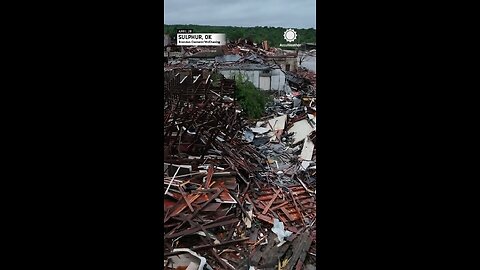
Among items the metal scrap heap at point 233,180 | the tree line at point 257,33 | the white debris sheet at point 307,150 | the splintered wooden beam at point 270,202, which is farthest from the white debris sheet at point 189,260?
the tree line at point 257,33

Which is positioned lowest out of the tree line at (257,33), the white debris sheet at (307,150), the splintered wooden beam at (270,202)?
the splintered wooden beam at (270,202)

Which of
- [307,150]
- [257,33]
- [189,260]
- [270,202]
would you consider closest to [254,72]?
[257,33]

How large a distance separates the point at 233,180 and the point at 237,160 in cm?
11

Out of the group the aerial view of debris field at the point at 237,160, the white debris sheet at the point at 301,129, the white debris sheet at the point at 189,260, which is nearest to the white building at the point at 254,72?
the aerial view of debris field at the point at 237,160

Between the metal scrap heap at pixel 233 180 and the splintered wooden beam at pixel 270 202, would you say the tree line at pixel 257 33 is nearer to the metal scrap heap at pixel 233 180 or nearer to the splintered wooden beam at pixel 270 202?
the metal scrap heap at pixel 233 180

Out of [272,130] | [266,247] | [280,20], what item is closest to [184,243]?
[266,247]

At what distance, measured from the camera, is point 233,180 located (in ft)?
9.30

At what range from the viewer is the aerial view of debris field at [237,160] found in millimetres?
2758

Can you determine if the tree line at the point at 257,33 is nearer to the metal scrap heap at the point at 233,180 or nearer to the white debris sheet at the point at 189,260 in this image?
the metal scrap heap at the point at 233,180

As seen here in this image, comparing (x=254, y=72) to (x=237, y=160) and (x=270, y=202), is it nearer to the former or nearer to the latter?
(x=237, y=160)

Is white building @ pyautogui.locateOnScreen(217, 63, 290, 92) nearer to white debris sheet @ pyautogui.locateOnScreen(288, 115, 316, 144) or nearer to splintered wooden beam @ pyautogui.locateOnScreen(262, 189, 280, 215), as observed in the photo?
white debris sheet @ pyautogui.locateOnScreen(288, 115, 316, 144)

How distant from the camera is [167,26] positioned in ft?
8.88

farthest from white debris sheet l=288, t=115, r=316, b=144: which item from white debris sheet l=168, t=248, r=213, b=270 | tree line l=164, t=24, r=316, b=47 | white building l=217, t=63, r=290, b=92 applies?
white debris sheet l=168, t=248, r=213, b=270

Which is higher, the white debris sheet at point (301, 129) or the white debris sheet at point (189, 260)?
the white debris sheet at point (301, 129)
